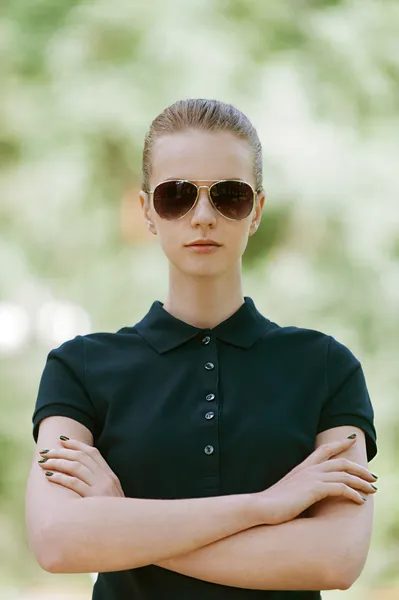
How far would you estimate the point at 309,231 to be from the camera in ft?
16.6

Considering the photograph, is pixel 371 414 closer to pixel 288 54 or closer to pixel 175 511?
pixel 175 511

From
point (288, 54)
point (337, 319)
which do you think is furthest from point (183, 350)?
point (288, 54)

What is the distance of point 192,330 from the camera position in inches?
73.4

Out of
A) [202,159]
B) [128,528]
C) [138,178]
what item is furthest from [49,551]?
[138,178]

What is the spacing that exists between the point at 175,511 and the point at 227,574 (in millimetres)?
128

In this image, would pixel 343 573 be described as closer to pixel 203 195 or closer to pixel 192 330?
pixel 192 330

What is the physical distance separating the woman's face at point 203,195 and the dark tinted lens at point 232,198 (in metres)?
0.01

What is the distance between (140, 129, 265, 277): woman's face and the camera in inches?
70.1

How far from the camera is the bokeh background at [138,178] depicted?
488 cm

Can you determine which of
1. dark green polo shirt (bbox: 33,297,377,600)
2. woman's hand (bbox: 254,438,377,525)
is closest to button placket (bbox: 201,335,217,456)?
dark green polo shirt (bbox: 33,297,377,600)

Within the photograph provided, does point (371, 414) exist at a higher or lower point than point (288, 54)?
lower

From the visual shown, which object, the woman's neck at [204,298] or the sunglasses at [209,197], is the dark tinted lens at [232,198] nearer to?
the sunglasses at [209,197]

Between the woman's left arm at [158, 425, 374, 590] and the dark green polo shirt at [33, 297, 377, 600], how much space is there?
0.07 metres

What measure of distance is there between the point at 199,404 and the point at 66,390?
0.24 m
